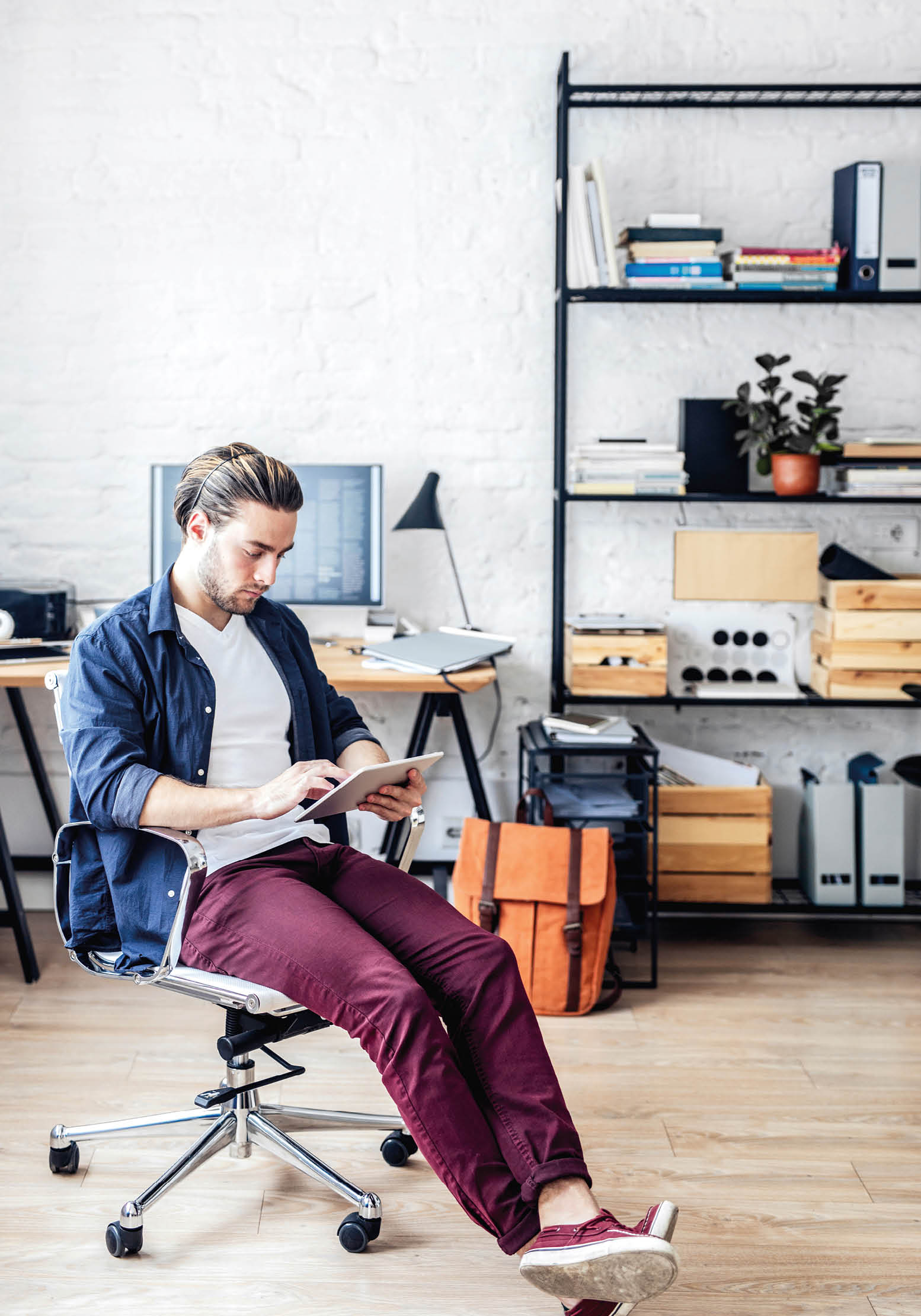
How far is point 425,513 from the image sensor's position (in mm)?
3156

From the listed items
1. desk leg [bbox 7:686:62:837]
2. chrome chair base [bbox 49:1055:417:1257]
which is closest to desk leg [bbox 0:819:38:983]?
desk leg [bbox 7:686:62:837]

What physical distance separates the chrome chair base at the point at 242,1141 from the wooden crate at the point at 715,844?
1.20 meters

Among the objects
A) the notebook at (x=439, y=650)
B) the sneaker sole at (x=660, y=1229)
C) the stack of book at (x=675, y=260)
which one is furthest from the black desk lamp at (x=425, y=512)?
the sneaker sole at (x=660, y=1229)

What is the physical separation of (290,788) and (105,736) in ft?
0.97

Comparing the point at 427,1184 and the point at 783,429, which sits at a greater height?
the point at 783,429

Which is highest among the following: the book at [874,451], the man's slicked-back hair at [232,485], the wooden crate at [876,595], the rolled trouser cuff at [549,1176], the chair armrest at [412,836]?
the book at [874,451]

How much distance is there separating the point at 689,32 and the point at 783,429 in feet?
3.62

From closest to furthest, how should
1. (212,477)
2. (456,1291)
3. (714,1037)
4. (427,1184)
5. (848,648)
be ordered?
1. (456,1291)
2. (212,477)
3. (427,1184)
4. (714,1037)
5. (848,648)

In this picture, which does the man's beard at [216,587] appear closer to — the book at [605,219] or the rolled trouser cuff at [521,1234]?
the rolled trouser cuff at [521,1234]

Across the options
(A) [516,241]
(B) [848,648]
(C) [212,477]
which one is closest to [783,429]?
(B) [848,648]

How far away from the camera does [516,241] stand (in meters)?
3.25

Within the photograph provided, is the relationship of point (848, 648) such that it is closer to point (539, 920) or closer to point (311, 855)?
point (539, 920)

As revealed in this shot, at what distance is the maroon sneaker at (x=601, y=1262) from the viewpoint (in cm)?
149

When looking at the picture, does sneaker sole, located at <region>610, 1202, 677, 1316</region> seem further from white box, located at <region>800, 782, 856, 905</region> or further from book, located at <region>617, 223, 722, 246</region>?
book, located at <region>617, 223, 722, 246</region>
